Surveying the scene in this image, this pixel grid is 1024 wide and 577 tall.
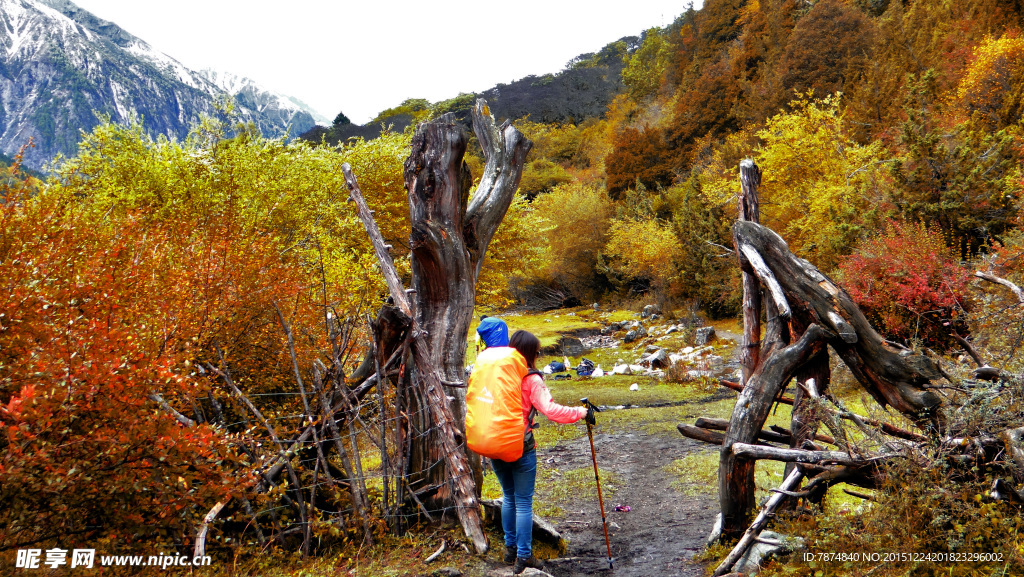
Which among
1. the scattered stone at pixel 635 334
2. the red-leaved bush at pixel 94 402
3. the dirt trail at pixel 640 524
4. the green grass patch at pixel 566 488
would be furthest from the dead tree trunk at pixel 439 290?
the scattered stone at pixel 635 334

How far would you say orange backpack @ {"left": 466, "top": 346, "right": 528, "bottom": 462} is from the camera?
4.49 m

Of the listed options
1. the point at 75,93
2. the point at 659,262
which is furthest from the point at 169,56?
the point at 659,262

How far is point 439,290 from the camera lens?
6203mm

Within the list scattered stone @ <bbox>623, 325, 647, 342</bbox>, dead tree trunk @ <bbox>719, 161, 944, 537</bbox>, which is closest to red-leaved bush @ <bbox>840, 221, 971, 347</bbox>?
dead tree trunk @ <bbox>719, 161, 944, 537</bbox>

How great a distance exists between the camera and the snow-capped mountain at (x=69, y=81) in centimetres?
12388

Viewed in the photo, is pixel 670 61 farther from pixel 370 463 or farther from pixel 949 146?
pixel 370 463

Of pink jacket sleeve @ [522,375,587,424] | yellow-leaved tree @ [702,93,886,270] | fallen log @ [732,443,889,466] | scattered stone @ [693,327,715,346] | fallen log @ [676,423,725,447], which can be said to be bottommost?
scattered stone @ [693,327,715,346]

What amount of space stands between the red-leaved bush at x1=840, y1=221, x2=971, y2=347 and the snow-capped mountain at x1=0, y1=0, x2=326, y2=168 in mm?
119923

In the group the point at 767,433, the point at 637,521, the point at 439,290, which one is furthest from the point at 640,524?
the point at 439,290

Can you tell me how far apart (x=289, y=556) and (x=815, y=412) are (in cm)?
486

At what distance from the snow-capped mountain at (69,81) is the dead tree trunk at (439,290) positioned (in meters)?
123

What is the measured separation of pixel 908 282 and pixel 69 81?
570 feet

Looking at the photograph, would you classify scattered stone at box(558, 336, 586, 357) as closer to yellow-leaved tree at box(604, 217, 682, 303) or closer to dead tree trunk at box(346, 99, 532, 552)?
yellow-leaved tree at box(604, 217, 682, 303)

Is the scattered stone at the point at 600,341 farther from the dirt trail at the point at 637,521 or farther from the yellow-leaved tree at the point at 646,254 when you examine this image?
the dirt trail at the point at 637,521
